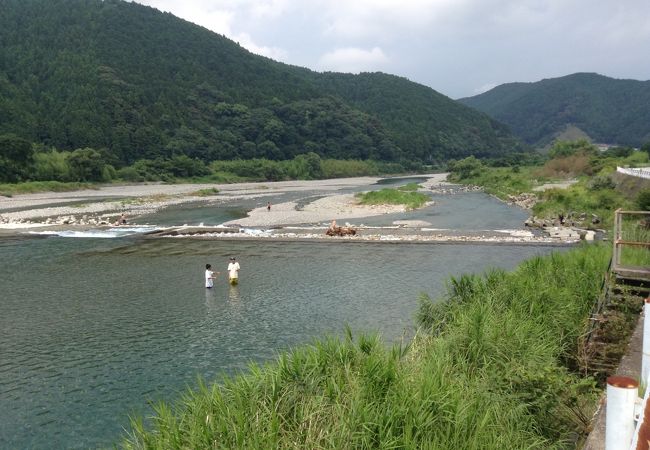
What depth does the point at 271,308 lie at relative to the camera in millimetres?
20469

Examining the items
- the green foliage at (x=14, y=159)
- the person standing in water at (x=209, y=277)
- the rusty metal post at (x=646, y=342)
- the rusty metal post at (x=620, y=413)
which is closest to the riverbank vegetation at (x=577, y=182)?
the person standing in water at (x=209, y=277)

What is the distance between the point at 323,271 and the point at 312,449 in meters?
21.4

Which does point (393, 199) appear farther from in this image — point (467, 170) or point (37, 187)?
point (467, 170)

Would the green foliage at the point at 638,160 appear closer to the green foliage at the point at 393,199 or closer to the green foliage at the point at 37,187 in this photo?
the green foliage at the point at 393,199

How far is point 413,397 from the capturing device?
7.09 metres

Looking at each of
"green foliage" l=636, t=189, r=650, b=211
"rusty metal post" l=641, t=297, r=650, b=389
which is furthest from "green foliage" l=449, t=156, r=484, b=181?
"rusty metal post" l=641, t=297, r=650, b=389

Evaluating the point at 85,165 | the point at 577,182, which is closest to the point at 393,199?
the point at 577,182

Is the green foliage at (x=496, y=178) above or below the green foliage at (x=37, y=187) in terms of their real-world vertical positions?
below

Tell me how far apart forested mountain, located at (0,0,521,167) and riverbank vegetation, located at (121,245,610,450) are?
376ft

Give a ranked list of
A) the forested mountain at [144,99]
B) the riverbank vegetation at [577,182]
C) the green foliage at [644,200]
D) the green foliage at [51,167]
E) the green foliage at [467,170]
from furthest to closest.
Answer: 1. the forested mountain at [144,99]
2. the green foliage at [467,170]
3. the green foliage at [51,167]
4. the riverbank vegetation at [577,182]
5. the green foliage at [644,200]

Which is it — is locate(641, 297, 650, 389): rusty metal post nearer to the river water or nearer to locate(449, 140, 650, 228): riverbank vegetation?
the river water

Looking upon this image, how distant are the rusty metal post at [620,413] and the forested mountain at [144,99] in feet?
393

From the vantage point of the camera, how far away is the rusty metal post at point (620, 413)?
358 cm

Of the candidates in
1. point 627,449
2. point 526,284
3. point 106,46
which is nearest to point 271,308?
point 526,284
